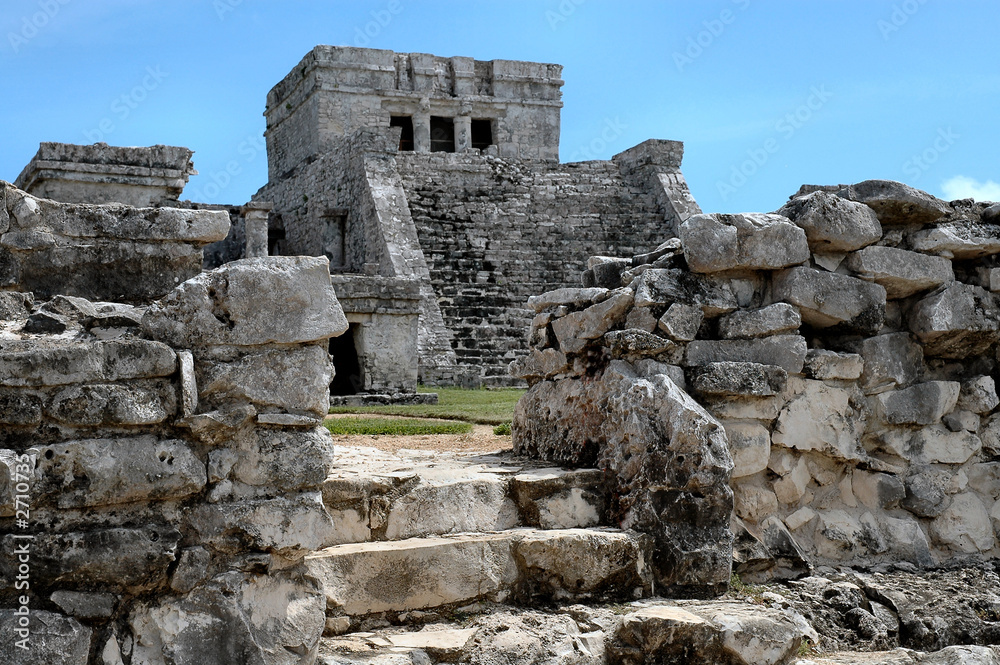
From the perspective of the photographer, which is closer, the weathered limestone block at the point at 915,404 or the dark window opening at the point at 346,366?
the weathered limestone block at the point at 915,404

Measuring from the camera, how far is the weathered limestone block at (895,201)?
417 centimetres

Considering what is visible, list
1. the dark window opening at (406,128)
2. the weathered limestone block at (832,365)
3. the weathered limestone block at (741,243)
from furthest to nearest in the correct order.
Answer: the dark window opening at (406,128) < the weathered limestone block at (832,365) < the weathered limestone block at (741,243)

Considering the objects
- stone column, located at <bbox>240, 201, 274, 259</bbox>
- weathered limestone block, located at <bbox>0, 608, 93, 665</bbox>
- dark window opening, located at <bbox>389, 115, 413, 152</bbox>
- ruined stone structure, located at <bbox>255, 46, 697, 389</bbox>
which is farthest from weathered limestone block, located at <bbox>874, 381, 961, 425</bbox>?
dark window opening, located at <bbox>389, 115, 413, 152</bbox>

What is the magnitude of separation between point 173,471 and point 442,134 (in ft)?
81.9

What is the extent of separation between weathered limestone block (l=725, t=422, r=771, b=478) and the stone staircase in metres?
0.63

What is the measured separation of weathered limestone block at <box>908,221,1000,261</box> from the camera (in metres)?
4.27

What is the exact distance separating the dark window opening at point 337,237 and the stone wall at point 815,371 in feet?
51.0

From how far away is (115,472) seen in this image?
2645 mm

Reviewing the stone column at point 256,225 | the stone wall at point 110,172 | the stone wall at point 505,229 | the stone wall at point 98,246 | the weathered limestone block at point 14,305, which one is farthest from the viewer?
the stone column at point 256,225

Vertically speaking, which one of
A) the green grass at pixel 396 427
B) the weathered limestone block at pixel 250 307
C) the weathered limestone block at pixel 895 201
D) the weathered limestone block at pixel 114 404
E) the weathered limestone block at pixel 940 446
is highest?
the weathered limestone block at pixel 895 201

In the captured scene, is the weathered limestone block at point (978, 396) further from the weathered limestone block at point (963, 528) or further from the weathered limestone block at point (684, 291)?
the weathered limestone block at point (684, 291)

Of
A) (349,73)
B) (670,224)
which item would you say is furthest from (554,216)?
(349,73)

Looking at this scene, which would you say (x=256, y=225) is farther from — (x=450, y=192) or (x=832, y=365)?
(x=832, y=365)

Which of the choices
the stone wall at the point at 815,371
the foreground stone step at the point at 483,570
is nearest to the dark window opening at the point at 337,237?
the stone wall at the point at 815,371
